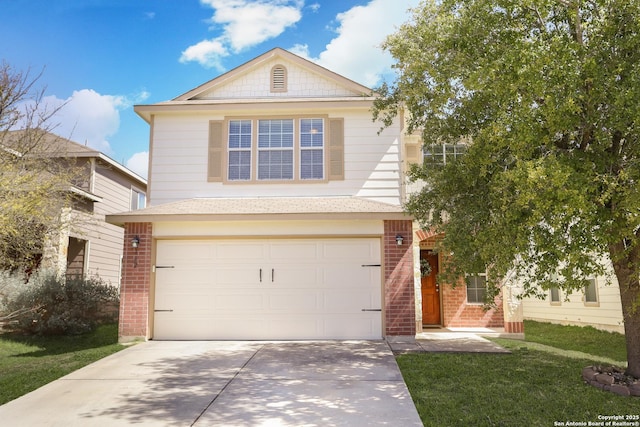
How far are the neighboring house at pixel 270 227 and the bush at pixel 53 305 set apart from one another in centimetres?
237

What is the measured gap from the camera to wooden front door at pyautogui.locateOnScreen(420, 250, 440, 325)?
13453 millimetres

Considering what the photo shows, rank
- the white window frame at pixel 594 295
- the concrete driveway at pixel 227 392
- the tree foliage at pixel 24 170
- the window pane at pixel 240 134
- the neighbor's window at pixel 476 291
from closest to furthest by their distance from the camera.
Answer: the concrete driveway at pixel 227 392
the tree foliage at pixel 24 170
the window pane at pixel 240 134
the neighbor's window at pixel 476 291
the white window frame at pixel 594 295

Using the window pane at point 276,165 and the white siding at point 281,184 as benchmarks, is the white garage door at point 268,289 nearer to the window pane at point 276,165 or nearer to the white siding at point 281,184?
the white siding at point 281,184

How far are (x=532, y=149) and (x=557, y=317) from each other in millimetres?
11731

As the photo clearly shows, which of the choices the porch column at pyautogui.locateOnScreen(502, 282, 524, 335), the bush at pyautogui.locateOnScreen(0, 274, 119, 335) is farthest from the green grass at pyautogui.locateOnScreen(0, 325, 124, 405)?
the porch column at pyautogui.locateOnScreen(502, 282, 524, 335)

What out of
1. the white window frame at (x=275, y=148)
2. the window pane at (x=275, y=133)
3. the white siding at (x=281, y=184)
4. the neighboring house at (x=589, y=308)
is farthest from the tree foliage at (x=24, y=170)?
the neighboring house at (x=589, y=308)

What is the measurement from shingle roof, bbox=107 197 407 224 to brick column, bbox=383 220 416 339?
0.37 metres

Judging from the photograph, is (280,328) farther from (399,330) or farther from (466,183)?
(466,183)

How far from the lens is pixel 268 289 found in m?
10.2

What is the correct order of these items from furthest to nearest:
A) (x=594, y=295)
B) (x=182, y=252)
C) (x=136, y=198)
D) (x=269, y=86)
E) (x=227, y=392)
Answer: (x=136, y=198) → (x=594, y=295) → (x=269, y=86) → (x=182, y=252) → (x=227, y=392)

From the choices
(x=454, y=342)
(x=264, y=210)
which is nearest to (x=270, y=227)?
(x=264, y=210)

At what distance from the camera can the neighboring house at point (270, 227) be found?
9.95 metres

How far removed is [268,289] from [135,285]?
288 centimetres

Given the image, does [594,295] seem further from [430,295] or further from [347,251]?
[347,251]
